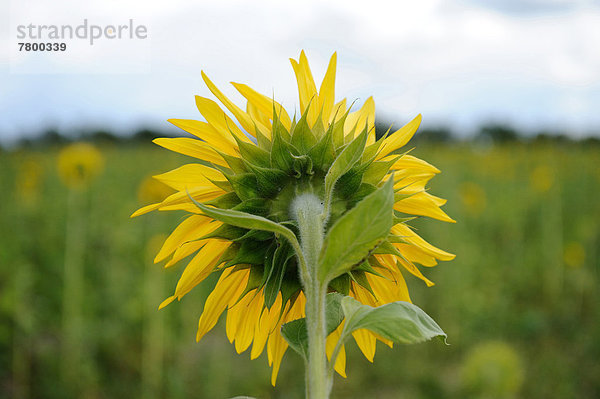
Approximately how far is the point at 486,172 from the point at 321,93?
401cm

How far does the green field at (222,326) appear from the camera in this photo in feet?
6.04

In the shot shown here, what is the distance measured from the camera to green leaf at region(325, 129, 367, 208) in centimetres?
31

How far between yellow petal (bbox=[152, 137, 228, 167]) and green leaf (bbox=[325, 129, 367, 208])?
140 mm

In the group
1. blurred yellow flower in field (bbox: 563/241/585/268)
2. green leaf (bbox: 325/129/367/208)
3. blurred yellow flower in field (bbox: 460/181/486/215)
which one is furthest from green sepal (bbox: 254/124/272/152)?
blurred yellow flower in field (bbox: 563/241/585/268)

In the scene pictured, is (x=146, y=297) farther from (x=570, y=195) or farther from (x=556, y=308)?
(x=570, y=195)

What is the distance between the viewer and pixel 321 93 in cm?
42

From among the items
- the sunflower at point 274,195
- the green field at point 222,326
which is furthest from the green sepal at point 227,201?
the green field at point 222,326

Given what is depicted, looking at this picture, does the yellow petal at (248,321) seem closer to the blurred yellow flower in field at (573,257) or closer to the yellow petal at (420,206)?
the yellow petal at (420,206)

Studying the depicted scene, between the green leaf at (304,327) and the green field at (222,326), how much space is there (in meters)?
1.40

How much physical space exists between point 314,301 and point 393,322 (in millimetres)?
46

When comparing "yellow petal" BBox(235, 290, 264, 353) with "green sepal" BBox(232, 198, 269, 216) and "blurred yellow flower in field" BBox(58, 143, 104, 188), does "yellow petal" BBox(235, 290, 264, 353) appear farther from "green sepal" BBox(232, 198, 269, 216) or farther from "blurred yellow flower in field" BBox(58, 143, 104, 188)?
"blurred yellow flower in field" BBox(58, 143, 104, 188)

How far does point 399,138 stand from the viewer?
0.42m

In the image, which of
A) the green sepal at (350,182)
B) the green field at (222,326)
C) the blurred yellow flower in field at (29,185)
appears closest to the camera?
the green sepal at (350,182)

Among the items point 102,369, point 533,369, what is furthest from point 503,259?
point 102,369
